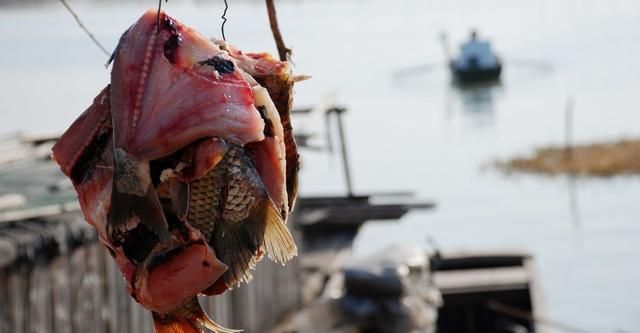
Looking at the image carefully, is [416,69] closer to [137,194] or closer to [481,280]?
[481,280]

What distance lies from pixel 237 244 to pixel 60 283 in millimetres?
5597

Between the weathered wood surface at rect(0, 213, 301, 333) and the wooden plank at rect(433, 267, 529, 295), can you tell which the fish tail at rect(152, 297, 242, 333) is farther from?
the wooden plank at rect(433, 267, 529, 295)

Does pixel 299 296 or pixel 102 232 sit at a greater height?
pixel 102 232

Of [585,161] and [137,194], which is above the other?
[137,194]

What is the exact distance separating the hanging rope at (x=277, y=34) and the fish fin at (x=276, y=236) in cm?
83

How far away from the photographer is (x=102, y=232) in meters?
2.81

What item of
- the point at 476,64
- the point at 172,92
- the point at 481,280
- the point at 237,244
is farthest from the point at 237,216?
the point at 476,64

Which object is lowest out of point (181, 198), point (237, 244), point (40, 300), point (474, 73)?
point (474, 73)

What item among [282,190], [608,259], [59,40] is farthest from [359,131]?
[282,190]

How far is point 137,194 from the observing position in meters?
2.71

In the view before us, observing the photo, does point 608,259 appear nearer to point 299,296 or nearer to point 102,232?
point 299,296

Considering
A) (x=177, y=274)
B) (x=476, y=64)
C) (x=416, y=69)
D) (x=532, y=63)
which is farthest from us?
(x=416, y=69)

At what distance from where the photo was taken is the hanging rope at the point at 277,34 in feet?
11.8

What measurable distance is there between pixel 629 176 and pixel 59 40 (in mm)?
44400
